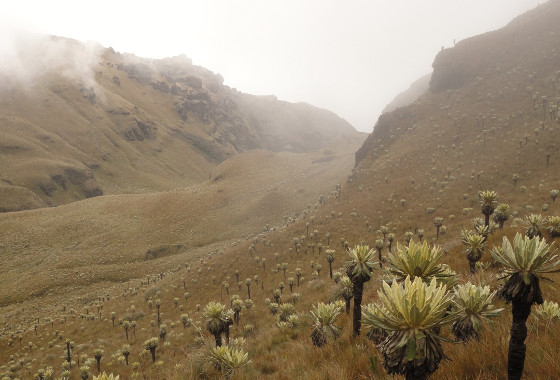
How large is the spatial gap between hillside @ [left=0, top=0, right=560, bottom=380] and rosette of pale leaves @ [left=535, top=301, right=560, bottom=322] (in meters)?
0.22

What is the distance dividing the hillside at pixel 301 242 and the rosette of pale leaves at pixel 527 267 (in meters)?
0.86

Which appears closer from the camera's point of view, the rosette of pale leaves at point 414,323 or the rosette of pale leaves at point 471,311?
the rosette of pale leaves at point 414,323

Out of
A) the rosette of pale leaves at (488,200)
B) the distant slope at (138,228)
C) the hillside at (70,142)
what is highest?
the hillside at (70,142)

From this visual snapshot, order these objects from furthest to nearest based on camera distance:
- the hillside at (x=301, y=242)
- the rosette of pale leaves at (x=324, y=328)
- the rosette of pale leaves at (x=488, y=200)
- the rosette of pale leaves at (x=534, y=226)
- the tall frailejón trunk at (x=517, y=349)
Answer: the rosette of pale leaves at (x=488, y=200)
the rosette of pale leaves at (x=534, y=226)
the hillside at (x=301, y=242)
the rosette of pale leaves at (x=324, y=328)
the tall frailejón trunk at (x=517, y=349)

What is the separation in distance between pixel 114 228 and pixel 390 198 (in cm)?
6017

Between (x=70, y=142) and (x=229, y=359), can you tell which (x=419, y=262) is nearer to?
(x=229, y=359)

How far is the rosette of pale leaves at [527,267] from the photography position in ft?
11.0

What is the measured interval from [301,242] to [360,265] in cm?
3344

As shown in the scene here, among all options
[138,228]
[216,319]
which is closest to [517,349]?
[216,319]

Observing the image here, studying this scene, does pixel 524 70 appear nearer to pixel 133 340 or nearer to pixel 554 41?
pixel 554 41

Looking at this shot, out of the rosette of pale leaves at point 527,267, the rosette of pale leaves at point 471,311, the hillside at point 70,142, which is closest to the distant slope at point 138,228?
the hillside at point 70,142

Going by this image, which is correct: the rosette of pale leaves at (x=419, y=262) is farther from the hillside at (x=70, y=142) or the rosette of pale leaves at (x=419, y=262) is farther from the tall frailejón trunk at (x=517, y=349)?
the hillside at (x=70, y=142)

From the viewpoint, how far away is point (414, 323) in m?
3.18

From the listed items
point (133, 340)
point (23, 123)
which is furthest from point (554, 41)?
point (23, 123)
